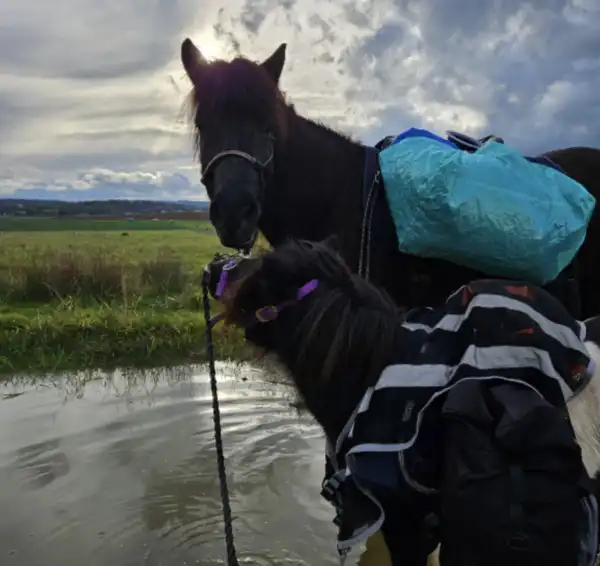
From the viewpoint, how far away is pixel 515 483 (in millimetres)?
1599

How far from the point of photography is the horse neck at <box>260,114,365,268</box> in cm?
324

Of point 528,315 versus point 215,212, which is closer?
point 528,315

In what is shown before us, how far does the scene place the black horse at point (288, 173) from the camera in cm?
310

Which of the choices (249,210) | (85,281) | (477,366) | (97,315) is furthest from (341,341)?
(85,281)

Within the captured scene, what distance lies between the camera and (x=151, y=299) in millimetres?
9992

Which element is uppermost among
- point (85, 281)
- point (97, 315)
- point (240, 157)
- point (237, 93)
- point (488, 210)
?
point (237, 93)

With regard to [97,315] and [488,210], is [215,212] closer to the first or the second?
[488,210]

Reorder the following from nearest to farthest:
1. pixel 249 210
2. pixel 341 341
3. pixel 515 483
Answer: pixel 515 483, pixel 341 341, pixel 249 210

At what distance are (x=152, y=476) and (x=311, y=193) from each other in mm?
2391

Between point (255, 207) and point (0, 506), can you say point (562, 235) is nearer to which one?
point (255, 207)

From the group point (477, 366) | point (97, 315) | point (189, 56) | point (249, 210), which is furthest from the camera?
point (97, 315)

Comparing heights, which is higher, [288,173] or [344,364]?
[288,173]

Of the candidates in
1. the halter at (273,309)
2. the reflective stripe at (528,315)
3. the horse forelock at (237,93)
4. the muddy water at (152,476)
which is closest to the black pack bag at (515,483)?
the reflective stripe at (528,315)

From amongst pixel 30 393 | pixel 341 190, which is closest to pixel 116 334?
pixel 30 393
